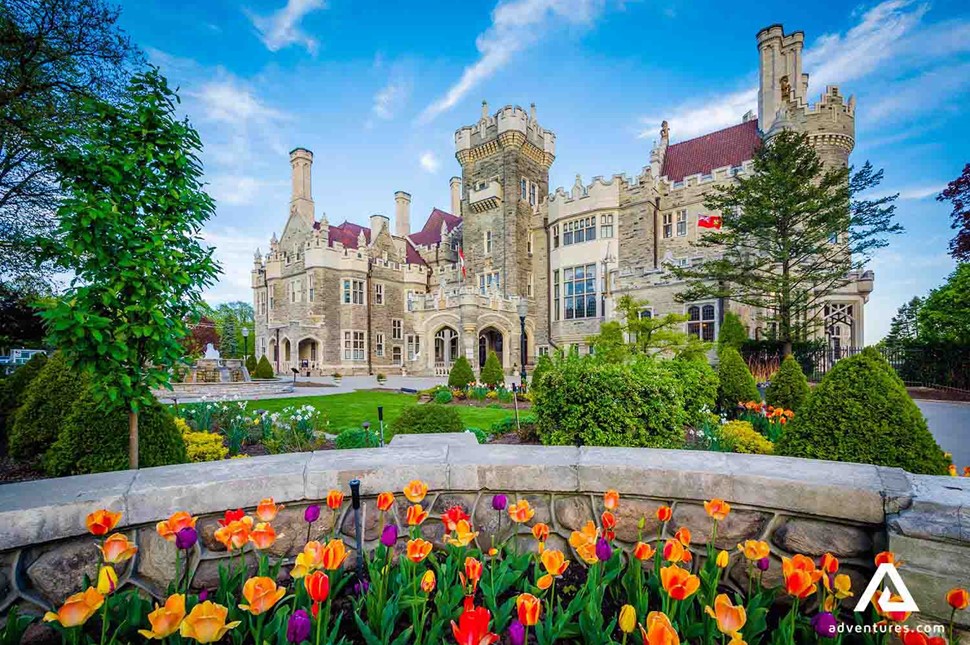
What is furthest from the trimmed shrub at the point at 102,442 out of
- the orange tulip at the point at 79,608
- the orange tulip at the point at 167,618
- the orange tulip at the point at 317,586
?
the orange tulip at the point at 317,586

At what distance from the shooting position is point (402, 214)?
3822 cm

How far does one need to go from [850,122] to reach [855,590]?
2539 cm

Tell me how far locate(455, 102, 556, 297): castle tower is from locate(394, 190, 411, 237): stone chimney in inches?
411

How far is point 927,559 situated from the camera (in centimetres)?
172

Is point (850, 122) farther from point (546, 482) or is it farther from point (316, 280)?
point (316, 280)

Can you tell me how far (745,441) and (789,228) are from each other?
14.9m

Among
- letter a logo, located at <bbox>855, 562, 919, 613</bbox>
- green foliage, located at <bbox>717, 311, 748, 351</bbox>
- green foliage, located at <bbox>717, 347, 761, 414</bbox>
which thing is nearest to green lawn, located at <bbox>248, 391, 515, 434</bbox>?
green foliage, located at <bbox>717, 347, 761, 414</bbox>

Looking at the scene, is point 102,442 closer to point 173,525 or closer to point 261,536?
point 173,525

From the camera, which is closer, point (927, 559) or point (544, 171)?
point (927, 559)

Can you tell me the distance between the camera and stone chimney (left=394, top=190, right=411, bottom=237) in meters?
38.0

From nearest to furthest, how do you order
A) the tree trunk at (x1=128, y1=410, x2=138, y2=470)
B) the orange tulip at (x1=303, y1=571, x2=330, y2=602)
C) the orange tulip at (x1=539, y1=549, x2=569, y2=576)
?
the orange tulip at (x1=303, y1=571, x2=330, y2=602), the orange tulip at (x1=539, y1=549, x2=569, y2=576), the tree trunk at (x1=128, y1=410, x2=138, y2=470)

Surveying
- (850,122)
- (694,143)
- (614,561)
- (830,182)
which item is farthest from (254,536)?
(694,143)

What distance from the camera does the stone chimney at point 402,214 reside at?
38031mm

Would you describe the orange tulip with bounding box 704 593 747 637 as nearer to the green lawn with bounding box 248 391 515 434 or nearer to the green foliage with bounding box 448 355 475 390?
the green lawn with bounding box 248 391 515 434
